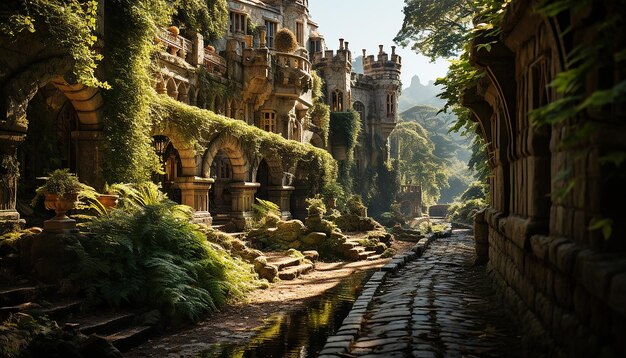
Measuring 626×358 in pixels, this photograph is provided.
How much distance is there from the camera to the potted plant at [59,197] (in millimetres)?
9750

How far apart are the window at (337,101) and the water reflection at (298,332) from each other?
3230 cm

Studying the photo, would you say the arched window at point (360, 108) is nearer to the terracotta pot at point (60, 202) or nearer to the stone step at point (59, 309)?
the terracotta pot at point (60, 202)

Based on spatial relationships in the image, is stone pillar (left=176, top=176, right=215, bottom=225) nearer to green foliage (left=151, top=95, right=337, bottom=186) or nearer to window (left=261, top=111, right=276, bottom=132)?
green foliage (left=151, top=95, right=337, bottom=186)

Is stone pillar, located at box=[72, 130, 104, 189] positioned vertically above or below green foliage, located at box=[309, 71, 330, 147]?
below

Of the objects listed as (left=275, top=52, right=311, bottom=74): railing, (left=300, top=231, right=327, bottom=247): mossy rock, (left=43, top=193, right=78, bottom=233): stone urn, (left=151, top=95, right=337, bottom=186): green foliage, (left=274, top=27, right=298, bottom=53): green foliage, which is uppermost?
(left=274, top=27, right=298, bottom=53): green foliage

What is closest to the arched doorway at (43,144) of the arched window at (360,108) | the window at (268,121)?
the window at (268,121)

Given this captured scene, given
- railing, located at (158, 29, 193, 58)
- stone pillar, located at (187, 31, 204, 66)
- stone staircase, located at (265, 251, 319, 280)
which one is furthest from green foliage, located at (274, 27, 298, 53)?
stone staircase, located at (265, 251, 319, 280)

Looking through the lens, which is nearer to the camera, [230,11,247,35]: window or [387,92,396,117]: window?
[230,11,247,35]: window

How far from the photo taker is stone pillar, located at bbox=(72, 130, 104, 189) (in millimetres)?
13742

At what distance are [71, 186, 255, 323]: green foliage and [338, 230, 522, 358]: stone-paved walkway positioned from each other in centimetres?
324

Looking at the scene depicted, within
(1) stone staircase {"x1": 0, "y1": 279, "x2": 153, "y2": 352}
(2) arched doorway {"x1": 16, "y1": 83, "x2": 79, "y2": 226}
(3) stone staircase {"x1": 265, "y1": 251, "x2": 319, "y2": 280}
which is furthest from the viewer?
(3) stone staircase {"x1": 265, "y1": 251, "x2": 319, "y2": 280}

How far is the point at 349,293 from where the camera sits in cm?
1266

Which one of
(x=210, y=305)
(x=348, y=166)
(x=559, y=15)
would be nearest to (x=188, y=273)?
(x=210, y=305)

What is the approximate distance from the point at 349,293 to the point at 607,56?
10060 mm
